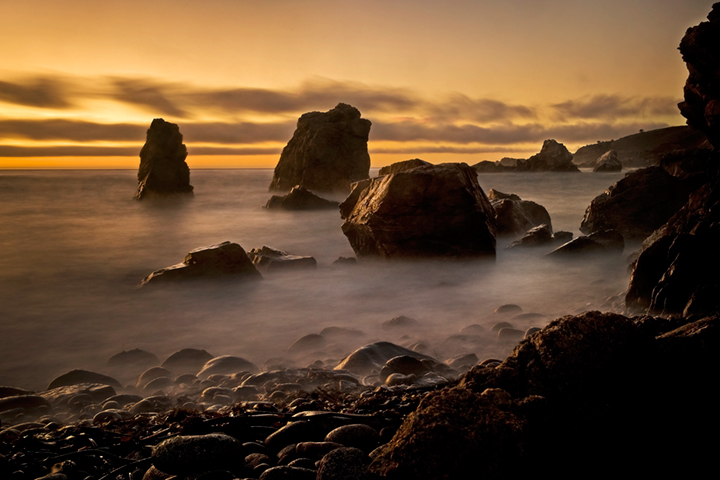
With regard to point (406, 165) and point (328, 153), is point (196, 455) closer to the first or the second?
point (406, 165)

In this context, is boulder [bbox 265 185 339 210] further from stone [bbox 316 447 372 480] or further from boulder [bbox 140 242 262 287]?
stone [bbox 316 447 372 480]

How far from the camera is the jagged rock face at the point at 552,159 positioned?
73625mm

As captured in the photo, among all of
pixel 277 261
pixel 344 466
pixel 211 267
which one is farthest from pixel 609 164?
pixel 344 466

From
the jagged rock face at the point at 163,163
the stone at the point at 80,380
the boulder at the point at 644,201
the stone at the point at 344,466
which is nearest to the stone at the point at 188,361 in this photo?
the stone at the point at 80,380

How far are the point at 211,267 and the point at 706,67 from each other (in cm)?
1006

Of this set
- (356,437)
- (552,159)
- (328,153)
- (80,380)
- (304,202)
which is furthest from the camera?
(552,159)

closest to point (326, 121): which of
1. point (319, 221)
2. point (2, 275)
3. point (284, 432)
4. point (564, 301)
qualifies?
point (319, 221)

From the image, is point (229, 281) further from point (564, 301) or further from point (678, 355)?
point (678, 355)

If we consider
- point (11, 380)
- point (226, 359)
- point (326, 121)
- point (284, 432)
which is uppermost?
point (326, 121)

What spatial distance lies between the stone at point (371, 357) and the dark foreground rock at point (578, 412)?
2725 mm

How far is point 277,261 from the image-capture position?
1210cm

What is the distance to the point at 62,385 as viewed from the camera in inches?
218

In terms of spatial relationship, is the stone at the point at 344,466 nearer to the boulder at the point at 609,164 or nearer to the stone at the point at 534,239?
the stone at the point at 534,239

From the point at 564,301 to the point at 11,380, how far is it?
909 cm
